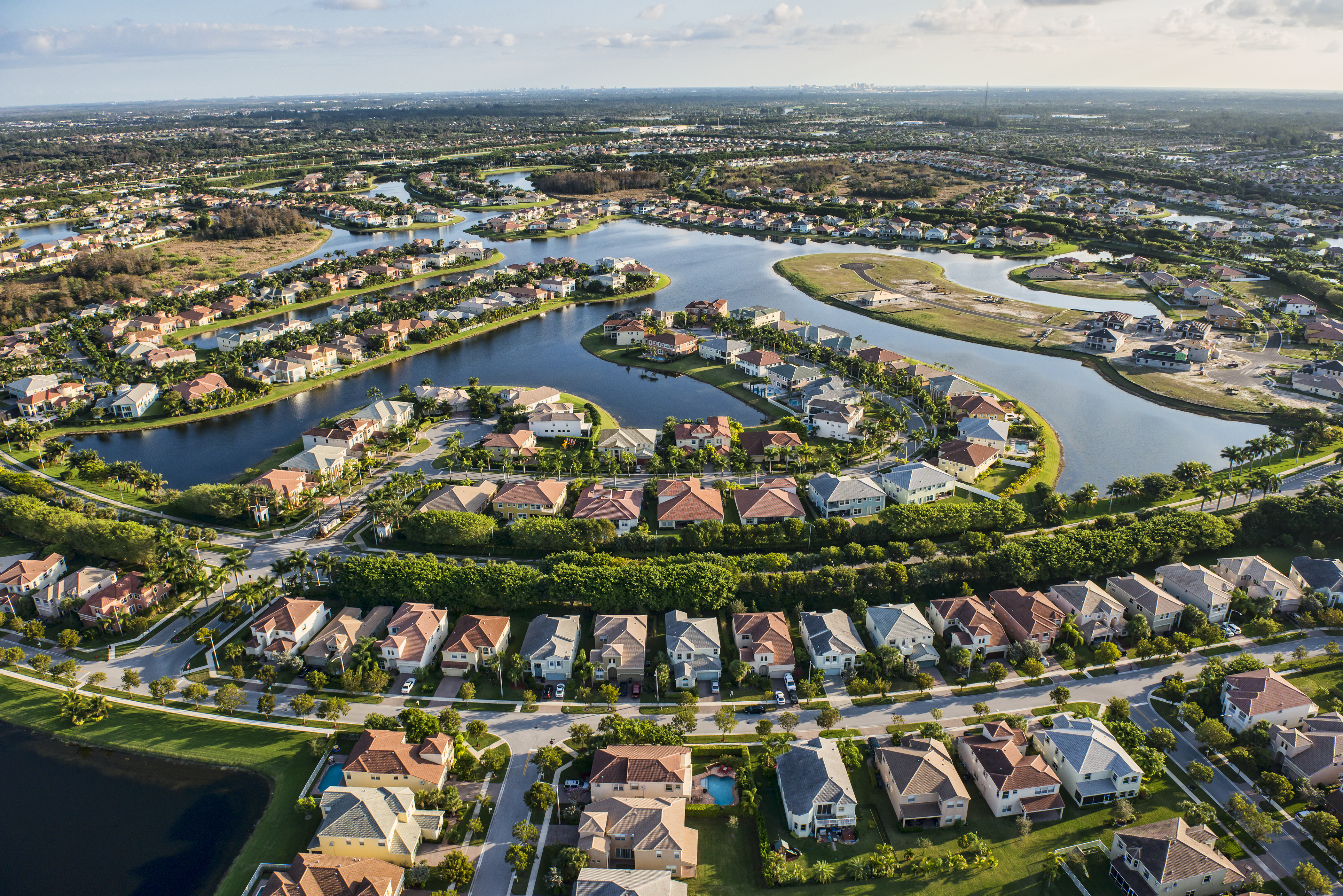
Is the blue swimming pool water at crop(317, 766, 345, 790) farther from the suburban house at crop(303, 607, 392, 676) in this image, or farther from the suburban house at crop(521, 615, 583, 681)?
the suburban house at crop(521, 615, 583, 681)

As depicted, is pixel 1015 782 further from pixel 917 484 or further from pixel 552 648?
pixel 917 484

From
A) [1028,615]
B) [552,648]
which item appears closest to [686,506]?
[552,648]

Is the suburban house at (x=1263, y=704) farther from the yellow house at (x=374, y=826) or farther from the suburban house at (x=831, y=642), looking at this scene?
the yellow house at (x=374, y=826)

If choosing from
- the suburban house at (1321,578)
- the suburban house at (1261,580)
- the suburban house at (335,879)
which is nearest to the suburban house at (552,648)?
the suburban house at (335,879)

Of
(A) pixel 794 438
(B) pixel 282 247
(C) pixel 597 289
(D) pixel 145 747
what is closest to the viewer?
(D) pixel 145 747

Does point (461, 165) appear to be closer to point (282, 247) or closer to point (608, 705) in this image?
point (282, 247)

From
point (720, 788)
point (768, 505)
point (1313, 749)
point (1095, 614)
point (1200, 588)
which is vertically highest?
point (768, 505)

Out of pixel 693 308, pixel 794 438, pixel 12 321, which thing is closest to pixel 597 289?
pixel 693 308
